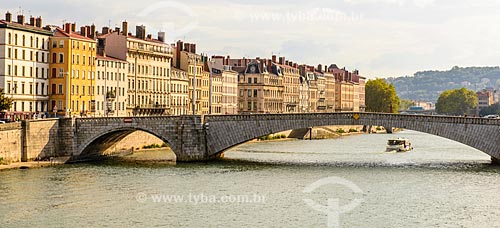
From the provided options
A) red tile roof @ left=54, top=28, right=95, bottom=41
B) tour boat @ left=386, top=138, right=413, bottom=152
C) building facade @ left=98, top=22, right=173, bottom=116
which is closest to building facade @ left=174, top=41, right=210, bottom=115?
building facade @ left=98, top=22, right=173, bottom=116

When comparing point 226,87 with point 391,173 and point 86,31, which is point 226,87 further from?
point 391,173

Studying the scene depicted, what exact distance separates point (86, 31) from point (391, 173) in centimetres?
3326

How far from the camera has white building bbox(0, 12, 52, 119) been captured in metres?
71.2

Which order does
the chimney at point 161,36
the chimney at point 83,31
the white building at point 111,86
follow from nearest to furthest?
the white building at point 111,86 → the chimney at point 83,31 → the chimney at point 161,36

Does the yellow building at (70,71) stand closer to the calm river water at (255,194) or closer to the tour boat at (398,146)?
the calm river water at (255,194)

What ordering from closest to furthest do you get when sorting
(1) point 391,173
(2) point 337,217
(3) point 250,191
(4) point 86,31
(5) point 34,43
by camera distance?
(2) point 337,217 < (3) point 250,191 < (1) point 391,173 < (5) point 34,43 < (4) point 86,31

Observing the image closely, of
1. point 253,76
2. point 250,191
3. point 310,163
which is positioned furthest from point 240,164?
point 253,76

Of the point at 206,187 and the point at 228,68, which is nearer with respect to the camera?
the point at 206,187

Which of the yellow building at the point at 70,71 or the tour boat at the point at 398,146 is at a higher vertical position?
the yellow building at the point at 70,71

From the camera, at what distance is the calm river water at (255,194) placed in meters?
42.3

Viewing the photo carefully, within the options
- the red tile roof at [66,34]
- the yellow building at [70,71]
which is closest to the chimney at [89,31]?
the yellow building at [70,71]

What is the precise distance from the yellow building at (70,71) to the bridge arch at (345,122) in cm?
1287

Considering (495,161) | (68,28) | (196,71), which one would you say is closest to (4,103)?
(68,28)

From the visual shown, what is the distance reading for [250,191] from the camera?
5116cm
